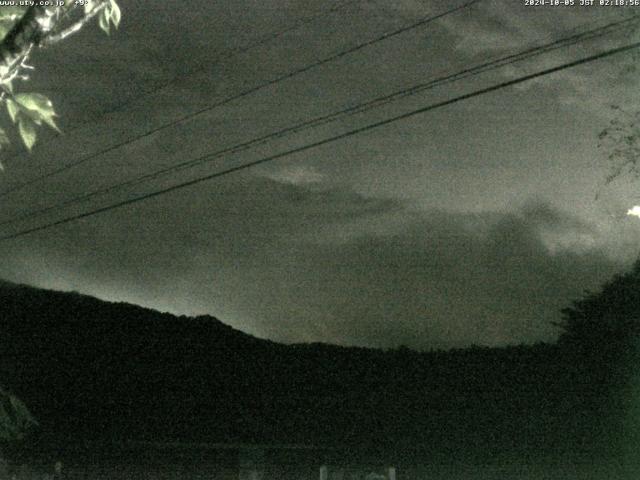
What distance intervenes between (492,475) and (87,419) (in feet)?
45.3

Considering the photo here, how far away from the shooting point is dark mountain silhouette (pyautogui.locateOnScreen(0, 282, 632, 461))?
16.4 meters

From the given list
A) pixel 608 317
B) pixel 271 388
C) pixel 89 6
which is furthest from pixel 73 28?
pixel 271 388

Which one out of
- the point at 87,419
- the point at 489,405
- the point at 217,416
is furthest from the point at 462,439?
the point at 87,419

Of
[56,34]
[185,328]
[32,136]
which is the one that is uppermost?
[185,328]

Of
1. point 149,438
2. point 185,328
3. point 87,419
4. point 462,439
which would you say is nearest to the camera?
point 462,439

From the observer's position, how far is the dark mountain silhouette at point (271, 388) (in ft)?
53.9

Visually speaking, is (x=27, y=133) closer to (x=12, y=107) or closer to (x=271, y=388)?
(x=12, y=107)

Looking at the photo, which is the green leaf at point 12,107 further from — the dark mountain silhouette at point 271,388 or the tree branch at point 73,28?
the dark mountain silhouette at point 271,388

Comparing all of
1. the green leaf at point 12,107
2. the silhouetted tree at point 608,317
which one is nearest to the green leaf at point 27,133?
the green leaf at point 12,107

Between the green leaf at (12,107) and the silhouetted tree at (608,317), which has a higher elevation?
the silhouetted tree at (608,317)

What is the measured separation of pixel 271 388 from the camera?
837 inches

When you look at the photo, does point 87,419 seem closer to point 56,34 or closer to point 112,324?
point 112,324

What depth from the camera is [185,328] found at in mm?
26125

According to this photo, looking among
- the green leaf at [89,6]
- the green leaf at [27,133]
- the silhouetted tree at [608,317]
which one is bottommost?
the green leaf at [27,133]
